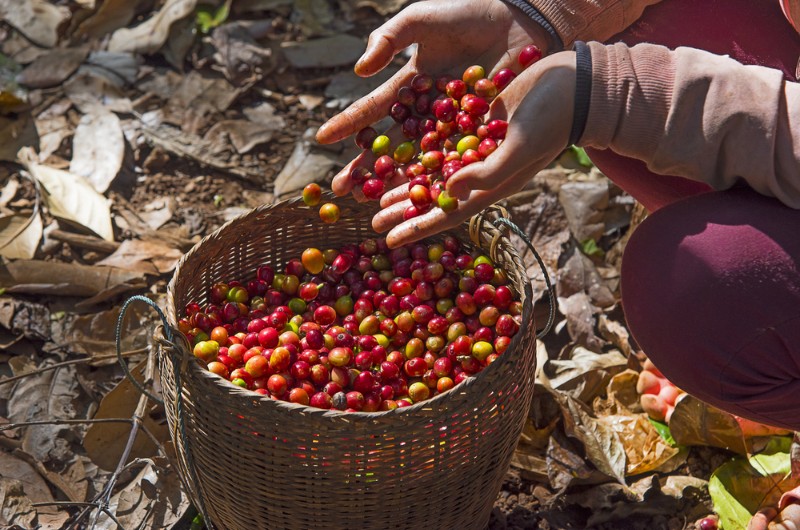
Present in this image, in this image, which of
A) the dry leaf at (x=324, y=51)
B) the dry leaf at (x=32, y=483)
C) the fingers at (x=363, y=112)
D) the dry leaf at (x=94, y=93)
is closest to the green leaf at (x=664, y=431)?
the fingers at (x=363, y=112)

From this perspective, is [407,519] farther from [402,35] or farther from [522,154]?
[402,35]

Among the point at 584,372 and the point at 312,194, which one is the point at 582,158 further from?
the point at 312,194

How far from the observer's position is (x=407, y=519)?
207 cm

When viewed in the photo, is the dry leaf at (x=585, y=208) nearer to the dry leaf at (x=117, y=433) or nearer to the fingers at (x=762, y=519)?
the fingers at (x=762, y=519)

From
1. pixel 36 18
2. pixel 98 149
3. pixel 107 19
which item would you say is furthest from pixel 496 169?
pixel 36 18

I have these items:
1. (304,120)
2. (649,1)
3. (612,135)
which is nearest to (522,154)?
(612,135)

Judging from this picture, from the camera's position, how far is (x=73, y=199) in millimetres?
3361

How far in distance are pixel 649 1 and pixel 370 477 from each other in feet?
4.96

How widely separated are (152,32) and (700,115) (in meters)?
2.93

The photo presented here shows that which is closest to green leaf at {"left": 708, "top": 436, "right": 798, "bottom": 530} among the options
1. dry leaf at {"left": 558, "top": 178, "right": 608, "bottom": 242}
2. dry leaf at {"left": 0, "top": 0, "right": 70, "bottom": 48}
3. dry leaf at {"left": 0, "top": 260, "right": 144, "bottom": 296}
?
dry leaf at {"left": 558, "top": 178, "right": 608, "bottom": 242}

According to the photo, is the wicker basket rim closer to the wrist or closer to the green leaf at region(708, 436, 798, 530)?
the wrist

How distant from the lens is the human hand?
93.8 inches

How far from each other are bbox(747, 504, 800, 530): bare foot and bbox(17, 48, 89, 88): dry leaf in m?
3.32

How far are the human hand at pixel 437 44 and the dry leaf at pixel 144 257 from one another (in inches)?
→ 37.8
